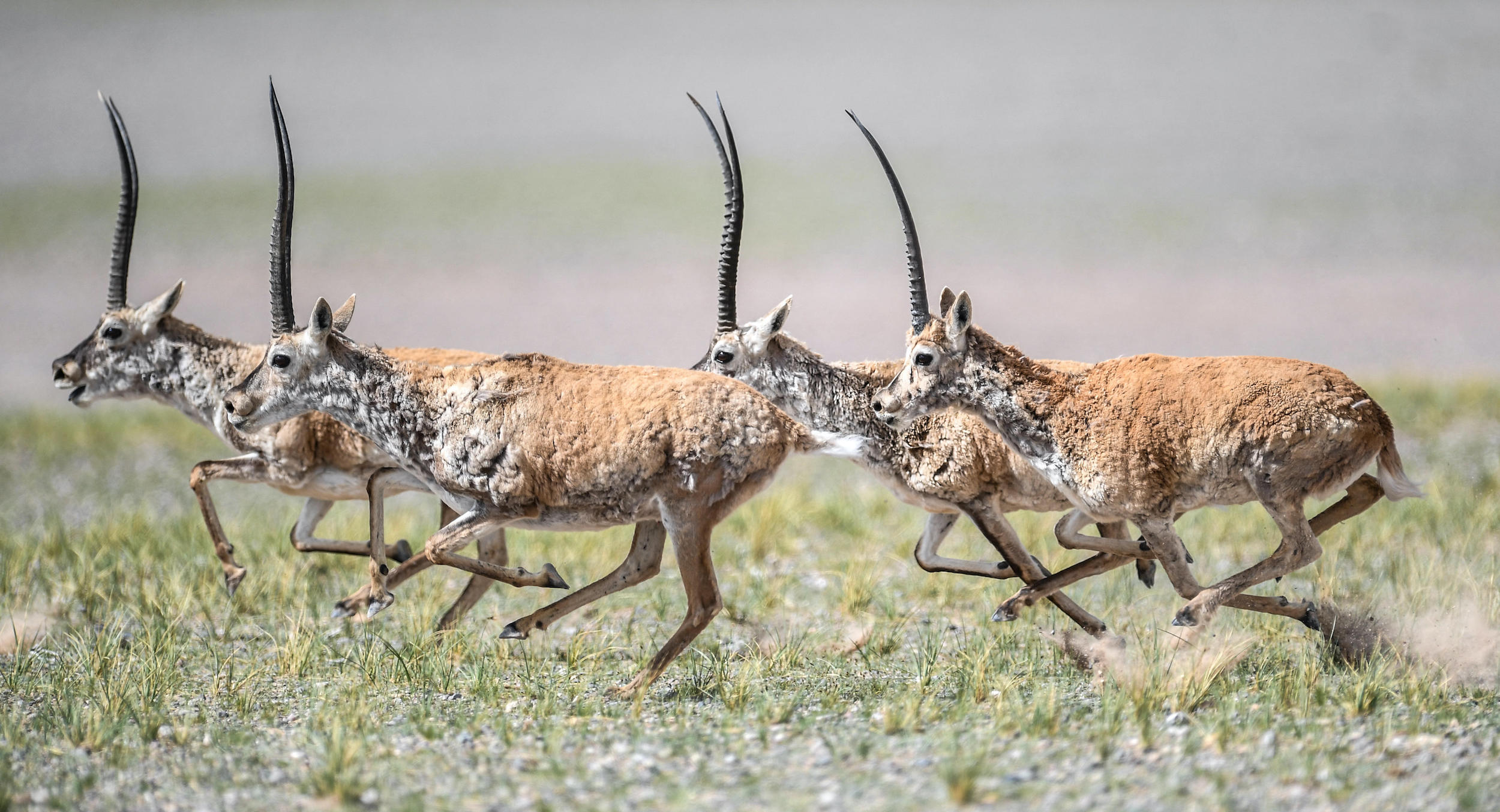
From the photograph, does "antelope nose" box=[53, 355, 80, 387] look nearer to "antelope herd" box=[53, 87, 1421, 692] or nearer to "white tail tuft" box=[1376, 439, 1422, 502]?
"antelope herd" box=[53, 87, 1421, 692]

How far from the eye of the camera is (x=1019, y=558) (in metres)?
10.7

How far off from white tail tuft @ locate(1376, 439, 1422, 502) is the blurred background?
1927cm

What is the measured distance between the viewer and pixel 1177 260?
1702 inches

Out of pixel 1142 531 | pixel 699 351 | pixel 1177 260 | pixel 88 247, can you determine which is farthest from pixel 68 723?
pixel 88 247

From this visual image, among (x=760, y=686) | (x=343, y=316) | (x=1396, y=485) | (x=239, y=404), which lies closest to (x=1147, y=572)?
(x=1396, y=485)

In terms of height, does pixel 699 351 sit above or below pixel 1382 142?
below

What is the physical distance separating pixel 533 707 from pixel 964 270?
1352 inches

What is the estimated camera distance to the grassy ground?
7680mm

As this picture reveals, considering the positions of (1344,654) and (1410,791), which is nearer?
(1410,791)

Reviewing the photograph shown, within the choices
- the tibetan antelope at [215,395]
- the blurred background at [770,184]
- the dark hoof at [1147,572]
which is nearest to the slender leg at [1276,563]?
the dark hoof at [1147,572]

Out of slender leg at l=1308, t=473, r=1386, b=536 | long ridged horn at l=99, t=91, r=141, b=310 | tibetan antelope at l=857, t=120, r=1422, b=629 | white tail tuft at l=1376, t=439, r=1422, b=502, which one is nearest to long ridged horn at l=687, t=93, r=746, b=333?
tibetan antelope at l=857, t=120, r=1422, b=629

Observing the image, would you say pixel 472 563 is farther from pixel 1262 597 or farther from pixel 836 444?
pixel 1262 597

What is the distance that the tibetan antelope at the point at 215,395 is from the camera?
12094 millimetres

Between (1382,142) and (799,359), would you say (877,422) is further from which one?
(1382,142)
